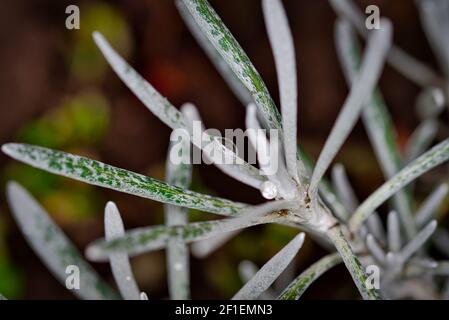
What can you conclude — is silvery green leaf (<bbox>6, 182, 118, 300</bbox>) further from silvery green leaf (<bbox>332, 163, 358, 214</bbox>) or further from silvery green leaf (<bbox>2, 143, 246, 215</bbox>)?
silvery green leaf (<bbox>332, 163, 358, 214</bbox>)

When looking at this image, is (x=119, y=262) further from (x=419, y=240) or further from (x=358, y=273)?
(x=419, y=240)

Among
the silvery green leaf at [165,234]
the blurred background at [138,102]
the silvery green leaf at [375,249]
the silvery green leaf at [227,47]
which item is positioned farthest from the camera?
the blurred background at [138,102]

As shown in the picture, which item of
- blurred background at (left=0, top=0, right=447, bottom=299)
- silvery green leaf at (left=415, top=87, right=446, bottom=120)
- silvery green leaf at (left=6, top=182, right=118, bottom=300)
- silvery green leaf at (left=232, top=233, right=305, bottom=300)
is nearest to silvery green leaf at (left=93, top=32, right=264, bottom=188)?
silvery green leaf at (left=232, top=233, right=305, bottom=300)

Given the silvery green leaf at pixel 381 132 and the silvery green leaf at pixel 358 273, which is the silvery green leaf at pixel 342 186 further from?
the silvery green leaf at pixel 358 273

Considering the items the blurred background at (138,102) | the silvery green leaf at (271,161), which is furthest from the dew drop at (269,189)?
the blurred background at (138,102)

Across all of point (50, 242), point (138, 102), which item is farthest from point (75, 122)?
point (50, 242)

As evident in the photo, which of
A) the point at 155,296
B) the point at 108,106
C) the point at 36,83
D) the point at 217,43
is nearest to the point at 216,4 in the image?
the point at 108,106
